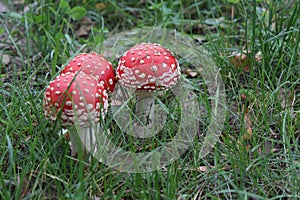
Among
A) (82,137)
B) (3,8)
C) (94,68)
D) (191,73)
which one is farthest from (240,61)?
(3,8)

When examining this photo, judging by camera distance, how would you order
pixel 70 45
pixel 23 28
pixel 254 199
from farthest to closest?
1. pixel 23 28
2. pixel 70 45
3. pixel 254 199

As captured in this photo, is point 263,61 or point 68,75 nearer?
point 68,75

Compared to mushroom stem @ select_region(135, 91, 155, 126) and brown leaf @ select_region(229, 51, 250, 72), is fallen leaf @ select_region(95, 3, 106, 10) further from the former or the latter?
mushroom stem @ select_region(135, 91, 155, 126)

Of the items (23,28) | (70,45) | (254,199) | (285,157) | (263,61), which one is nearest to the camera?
(254,199)

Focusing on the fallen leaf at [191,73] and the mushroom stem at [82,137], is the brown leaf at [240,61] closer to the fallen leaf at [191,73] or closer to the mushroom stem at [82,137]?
the fallen leaf at [191,73]

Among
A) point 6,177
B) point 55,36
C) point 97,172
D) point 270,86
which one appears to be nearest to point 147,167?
point 97,172

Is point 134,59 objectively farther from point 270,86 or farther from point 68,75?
point 270,86

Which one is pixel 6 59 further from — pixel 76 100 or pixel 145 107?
pixel 76 100
